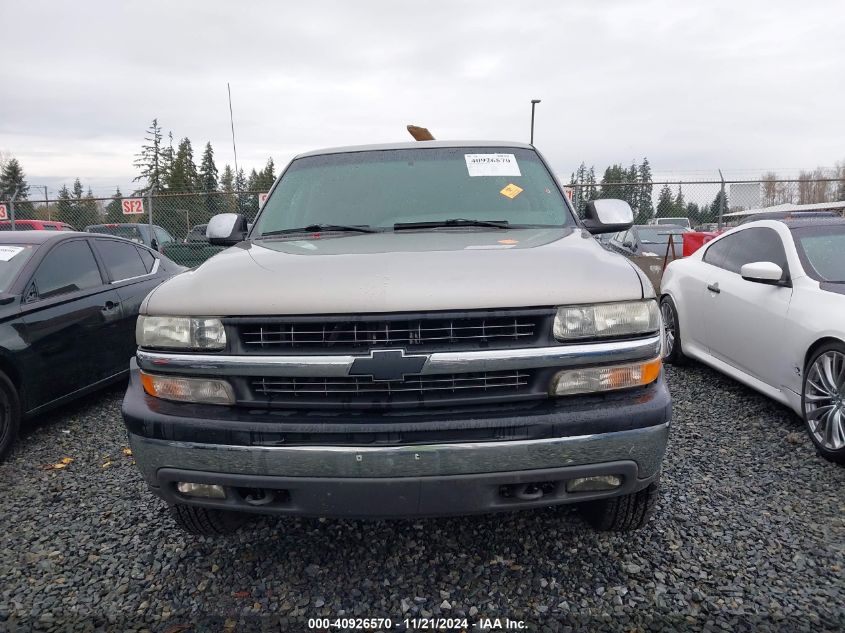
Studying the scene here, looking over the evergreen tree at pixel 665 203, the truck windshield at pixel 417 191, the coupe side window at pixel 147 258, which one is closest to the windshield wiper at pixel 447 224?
the truck windshield at pixel 417 191

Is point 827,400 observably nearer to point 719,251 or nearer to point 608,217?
point 608,217

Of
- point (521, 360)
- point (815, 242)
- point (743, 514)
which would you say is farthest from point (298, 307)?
point (815, 242)

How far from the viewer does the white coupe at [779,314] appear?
3389 mm

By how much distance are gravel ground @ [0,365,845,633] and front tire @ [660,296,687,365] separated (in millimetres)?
2235

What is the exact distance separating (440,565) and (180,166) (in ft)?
218

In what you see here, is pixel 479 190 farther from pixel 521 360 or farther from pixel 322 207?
pixel 521 360

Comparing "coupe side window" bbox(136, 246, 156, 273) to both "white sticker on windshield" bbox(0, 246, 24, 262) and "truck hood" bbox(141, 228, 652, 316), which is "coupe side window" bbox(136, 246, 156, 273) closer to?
"white sticker on windshield" bbox(0, 246, 24, 262)

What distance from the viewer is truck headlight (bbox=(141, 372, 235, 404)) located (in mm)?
2002

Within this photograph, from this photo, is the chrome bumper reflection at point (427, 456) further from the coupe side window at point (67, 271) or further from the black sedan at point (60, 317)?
the coupe side window at point (67, 271)


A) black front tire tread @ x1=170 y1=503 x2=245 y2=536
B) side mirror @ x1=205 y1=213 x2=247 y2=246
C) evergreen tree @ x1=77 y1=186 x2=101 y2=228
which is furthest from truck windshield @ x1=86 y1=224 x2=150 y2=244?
black front tire tread @ x1=170 y1=503 x2=245 y2=536

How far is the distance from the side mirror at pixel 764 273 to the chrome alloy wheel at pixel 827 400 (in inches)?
25.8

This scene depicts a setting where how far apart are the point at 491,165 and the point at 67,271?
347 centimetres

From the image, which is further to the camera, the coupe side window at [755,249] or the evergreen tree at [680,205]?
the evergreen tree at [680,205]

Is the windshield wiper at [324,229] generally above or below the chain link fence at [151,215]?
below
